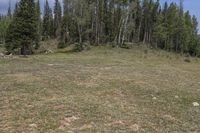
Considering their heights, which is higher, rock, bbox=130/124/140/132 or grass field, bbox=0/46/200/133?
grass field, bbox=0/46/200/133

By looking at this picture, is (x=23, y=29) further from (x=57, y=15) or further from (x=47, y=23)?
(x=47, y=23)

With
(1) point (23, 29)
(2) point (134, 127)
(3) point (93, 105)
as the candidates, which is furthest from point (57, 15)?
(2) point (134, 127)

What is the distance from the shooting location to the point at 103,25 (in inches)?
2810

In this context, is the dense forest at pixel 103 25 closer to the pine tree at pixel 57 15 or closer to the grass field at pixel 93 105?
the pine tree at pixel 57 15

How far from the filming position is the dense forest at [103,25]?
4581 cm

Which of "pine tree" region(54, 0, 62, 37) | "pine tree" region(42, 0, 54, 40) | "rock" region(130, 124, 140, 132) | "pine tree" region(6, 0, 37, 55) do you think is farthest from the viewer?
"pine tree" region(42, 0, 54, 40)

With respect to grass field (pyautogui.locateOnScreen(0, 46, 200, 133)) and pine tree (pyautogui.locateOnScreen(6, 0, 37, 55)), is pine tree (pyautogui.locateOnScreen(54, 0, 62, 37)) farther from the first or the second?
grass field (pyautogui.locateOnScreen(0, 46, 200, 133))

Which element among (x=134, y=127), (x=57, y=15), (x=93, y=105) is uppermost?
(x=57, y=15)

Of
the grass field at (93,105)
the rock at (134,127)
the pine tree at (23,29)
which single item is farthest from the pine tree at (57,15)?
the rock at (134,127)

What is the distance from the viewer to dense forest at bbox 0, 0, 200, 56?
45.8 meters

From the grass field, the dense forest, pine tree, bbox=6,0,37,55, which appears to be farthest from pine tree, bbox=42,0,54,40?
the grass field

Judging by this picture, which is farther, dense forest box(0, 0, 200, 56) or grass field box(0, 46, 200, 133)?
dense forest box(0, 0, 200, 56)

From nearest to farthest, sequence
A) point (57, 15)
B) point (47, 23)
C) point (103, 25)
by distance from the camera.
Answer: point (103, 25) → point (57, 15) → point (47, 23)

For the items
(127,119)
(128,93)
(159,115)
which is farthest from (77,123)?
(128,93)
